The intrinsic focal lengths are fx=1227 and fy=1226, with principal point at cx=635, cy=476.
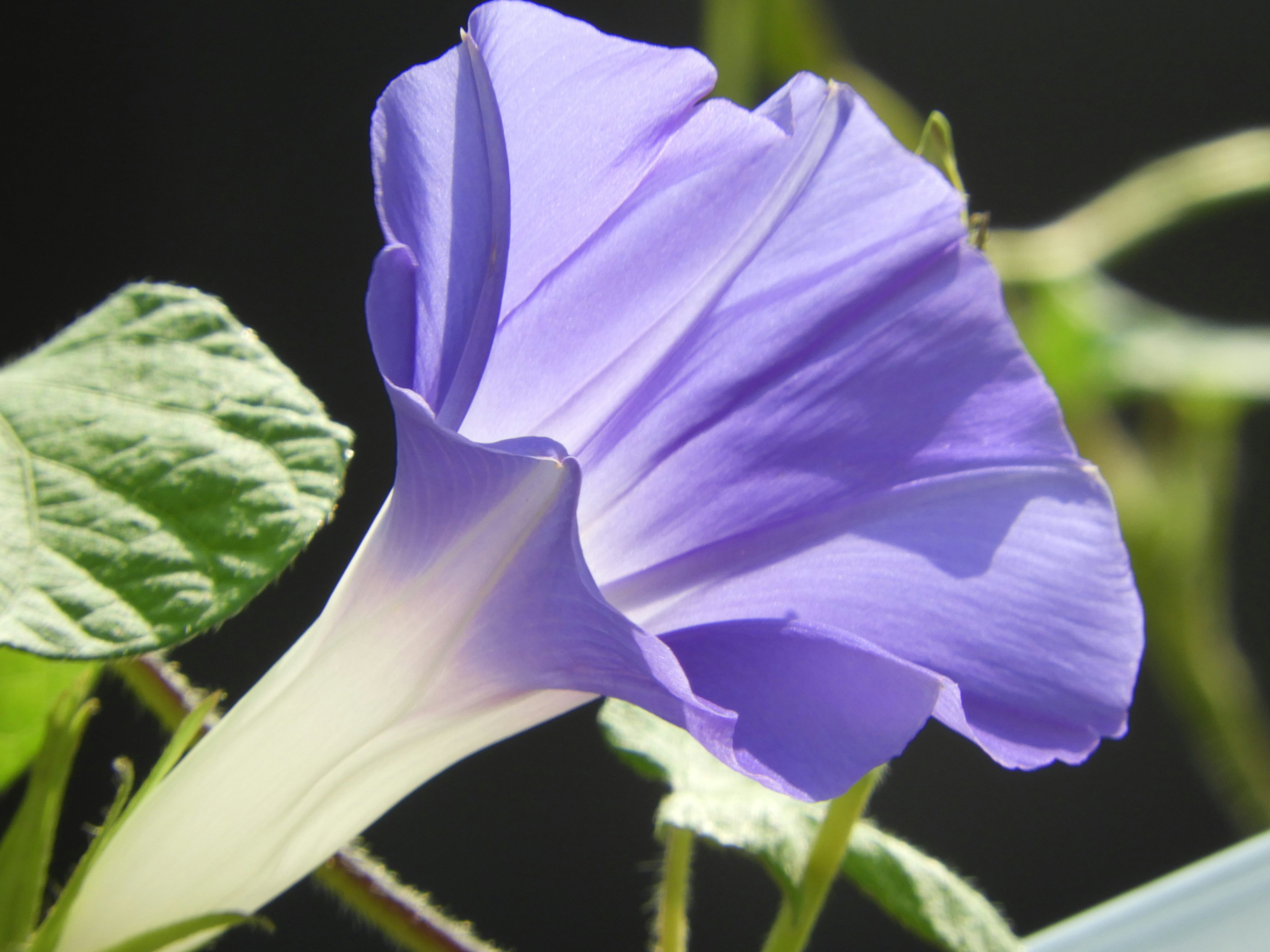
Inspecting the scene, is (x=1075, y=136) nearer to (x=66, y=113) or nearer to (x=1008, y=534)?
(x=66, y=113)

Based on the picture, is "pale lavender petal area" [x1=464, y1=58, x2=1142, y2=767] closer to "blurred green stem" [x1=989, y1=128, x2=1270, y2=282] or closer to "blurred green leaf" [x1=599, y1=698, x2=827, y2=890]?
"blurred green leaf" [x1=599, y1=698, x2=827, y2=890]

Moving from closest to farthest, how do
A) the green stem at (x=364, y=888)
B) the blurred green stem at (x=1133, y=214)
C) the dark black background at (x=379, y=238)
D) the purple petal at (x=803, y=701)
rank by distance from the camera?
the purple petal at (x=803, y=701) → the green stem at (x=364, y=888) → the blurred green stem at (x=1133, y=214) → the dark black background at (x=379, y=238)

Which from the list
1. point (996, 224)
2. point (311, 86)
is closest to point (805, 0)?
point (311, 86)

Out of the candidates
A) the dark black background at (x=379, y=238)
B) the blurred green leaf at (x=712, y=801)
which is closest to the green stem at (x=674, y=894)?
the blurred green leaf at (x=712, y=801)

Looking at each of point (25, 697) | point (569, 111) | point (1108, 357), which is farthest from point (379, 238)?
point (569, 111)

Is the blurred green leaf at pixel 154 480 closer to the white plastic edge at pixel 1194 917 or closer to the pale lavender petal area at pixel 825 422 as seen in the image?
the pale lavender petal area at pixel 825 422
